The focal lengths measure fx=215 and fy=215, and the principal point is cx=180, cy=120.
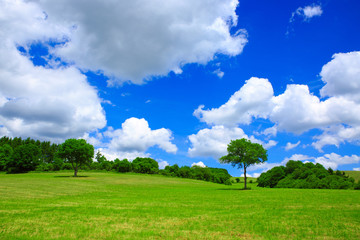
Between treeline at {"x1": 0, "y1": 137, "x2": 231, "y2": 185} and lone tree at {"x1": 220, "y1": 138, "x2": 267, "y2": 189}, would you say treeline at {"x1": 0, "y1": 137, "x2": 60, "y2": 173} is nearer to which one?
treeline at {"x1": 0, "y1": 137, "x2": 231, "y2": 185}

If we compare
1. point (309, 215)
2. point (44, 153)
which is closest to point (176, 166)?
point (44, 153)

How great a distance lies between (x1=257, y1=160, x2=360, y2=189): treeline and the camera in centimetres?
6744

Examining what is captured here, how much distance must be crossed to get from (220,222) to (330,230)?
699cm

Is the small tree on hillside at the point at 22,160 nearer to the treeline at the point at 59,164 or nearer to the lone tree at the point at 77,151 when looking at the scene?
the treeline at the point at 59,164

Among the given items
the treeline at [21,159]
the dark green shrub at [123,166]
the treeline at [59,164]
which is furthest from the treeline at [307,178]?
the treeline at [21,159]

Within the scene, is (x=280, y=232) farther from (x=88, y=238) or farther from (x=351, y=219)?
(x=88, y=238)

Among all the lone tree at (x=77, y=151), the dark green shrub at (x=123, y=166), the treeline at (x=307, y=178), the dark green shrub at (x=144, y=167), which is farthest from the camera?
the dark green shrub at (x=144, y=167)

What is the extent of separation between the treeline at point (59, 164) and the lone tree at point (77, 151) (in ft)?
11.7

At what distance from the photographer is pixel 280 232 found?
43.8 ft

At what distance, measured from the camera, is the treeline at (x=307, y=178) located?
2655 inches

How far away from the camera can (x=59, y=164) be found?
133m

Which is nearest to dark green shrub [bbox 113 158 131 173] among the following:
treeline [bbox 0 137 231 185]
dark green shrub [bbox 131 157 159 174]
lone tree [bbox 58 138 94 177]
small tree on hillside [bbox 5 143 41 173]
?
treeline [bbox 0 137 231 185]

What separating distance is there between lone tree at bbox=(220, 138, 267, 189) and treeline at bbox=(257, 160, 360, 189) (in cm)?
2542

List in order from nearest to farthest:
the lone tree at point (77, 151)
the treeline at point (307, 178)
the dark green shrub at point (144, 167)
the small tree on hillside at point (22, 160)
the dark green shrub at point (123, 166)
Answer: the treeline at point (307, 178) → the lone tree at point (77, 151) → the small tree on hillside at point (22, 160) → the dark green shrub at point (123, 166) → the dark green shrub at point (144, 167)
